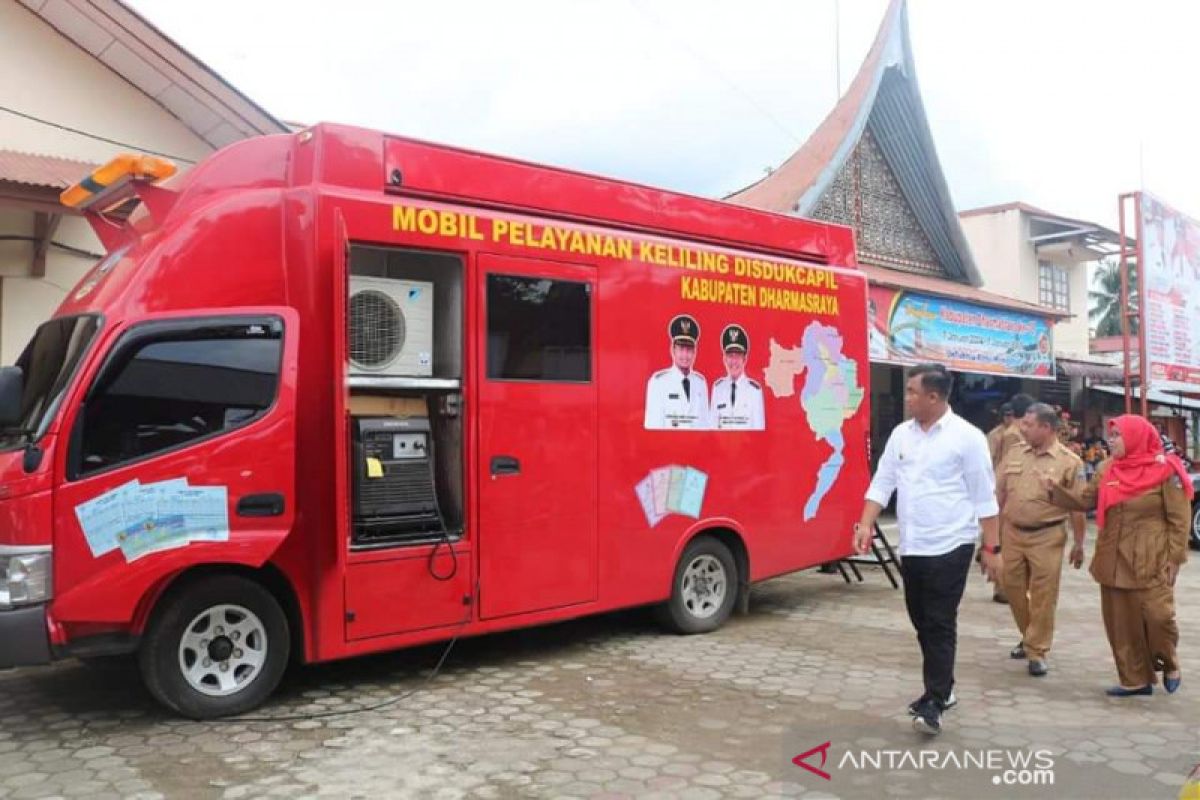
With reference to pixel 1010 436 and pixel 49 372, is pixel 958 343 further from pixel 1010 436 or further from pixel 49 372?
pixel 49 372

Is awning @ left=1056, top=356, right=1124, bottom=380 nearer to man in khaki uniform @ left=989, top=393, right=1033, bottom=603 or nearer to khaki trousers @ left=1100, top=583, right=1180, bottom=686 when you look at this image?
man in khaki uniform @ left=989, top=393, right=1033, bottom=603

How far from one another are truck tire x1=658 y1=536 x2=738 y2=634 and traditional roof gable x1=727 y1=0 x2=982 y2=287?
8226 mm

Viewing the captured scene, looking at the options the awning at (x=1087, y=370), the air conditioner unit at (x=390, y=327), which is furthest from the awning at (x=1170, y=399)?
A: the air conditioner unit at (x=390, y=327)

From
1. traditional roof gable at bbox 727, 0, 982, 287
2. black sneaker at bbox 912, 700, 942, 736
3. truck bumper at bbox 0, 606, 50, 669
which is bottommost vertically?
black sneaker at bbox 912, 700, 942, 736

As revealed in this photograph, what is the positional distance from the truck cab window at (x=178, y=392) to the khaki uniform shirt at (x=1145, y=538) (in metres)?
4.63

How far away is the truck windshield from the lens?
4.46m

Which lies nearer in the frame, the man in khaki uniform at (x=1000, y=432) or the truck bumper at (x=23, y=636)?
the truck bumper at (x=23, y=636)

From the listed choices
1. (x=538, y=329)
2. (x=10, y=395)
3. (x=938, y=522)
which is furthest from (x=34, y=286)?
(x=938, y=522)

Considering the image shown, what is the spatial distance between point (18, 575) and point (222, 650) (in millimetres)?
1017

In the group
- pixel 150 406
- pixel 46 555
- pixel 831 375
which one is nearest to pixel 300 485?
pixel 150 406

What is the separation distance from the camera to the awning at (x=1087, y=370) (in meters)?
18.1

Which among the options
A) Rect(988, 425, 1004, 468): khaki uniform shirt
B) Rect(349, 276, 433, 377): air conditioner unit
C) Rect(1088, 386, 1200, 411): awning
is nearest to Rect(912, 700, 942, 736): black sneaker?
Rect(349, 276, 433, 377): air conditioner unit

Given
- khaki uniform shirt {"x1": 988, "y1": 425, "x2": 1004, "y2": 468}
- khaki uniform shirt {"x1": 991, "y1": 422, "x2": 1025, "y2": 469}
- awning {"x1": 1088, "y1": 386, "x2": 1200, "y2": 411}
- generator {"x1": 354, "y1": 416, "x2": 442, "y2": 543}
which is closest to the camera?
generator {"x1": 354, "y1": 416, "x2": 442, "y2": 543}

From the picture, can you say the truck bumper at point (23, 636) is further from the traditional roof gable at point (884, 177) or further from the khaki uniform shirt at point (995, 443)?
the traditional roof gable at point (884, 177)
